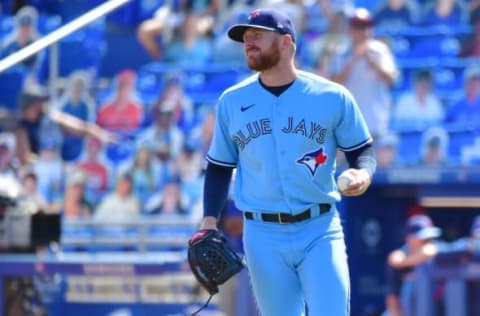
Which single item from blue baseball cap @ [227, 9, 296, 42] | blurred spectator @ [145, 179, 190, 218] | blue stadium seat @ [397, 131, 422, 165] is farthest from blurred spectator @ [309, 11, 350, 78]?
blue baseball cap @ [227, 9, 296, 42]

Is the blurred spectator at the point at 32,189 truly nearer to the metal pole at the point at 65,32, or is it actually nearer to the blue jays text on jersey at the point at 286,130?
the metal pole at the point at 65,32

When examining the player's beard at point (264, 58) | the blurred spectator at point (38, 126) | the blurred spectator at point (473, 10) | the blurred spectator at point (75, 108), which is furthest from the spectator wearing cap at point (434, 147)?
the player's beard at point (264, 58)

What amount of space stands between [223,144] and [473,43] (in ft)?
18.1

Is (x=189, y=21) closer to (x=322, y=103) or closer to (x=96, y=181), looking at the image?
(x=96, y=181)

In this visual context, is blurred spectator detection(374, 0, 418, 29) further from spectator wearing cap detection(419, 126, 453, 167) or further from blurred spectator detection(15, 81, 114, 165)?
blurred spectator detection(15, 81, 114, 165)

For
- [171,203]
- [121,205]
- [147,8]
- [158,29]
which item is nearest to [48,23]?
[147,8]

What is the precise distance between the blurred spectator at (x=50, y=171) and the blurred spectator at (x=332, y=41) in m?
2.46

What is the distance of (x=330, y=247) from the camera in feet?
15.1

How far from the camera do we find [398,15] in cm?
1046

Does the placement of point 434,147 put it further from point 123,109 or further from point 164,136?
point 123,109

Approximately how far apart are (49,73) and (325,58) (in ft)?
11.4

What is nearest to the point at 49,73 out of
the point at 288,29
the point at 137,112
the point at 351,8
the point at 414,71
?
the point at 137,112

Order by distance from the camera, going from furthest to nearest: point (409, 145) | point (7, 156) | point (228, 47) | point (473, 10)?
point (228, 47), point (7, 156), point (473, 10), point (409, 145)

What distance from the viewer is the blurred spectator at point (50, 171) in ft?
35.5
